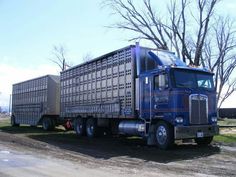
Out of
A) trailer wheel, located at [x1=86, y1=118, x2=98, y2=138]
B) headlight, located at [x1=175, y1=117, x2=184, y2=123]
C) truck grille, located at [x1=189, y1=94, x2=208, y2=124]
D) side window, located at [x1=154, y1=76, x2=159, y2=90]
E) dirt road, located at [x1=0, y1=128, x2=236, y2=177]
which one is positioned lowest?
dirt road, located at [x1=0, y1=128, x2=236, y2=177]

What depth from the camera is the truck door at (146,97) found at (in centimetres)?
1700

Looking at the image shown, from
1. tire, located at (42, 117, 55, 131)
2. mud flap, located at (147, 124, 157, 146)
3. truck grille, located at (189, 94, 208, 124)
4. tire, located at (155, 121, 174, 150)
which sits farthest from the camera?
tire, located at (42, 117, 55, 131)

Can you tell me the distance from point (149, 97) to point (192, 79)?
1917 millimetres

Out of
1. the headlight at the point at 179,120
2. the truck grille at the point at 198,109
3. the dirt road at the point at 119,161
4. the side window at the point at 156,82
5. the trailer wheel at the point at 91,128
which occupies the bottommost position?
the dirt road at the point at 119,161

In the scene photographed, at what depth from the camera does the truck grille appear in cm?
1585

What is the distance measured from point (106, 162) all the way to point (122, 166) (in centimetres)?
103

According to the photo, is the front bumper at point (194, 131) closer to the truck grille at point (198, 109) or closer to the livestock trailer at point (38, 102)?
the truck grille at point (198, 109)

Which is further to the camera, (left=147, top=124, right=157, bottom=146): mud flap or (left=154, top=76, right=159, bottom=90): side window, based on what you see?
(left=147, top=124, right=157, bottom=146): mud flap

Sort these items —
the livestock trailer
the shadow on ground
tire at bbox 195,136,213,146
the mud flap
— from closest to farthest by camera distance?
the shadow on ground
the mud flap
tire at bbox 195,136,213,146
the livestock trailer

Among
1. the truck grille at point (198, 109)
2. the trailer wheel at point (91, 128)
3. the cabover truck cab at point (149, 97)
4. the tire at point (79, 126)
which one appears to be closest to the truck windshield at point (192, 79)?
the cabover truck cab at point (149, 97)

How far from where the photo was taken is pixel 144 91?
1742cm

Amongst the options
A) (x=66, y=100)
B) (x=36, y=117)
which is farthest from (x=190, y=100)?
(x=36, y=117)

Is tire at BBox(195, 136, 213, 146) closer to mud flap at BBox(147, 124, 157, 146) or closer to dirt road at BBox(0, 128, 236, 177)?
dirt road at BBox(0, 128, 236, 177)

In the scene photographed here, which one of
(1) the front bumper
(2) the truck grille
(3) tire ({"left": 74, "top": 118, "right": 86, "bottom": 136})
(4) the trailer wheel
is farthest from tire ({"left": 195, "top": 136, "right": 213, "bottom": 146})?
(3) tire ({"left": 74, "top": 118, "right": 86, "bottom": 136})
